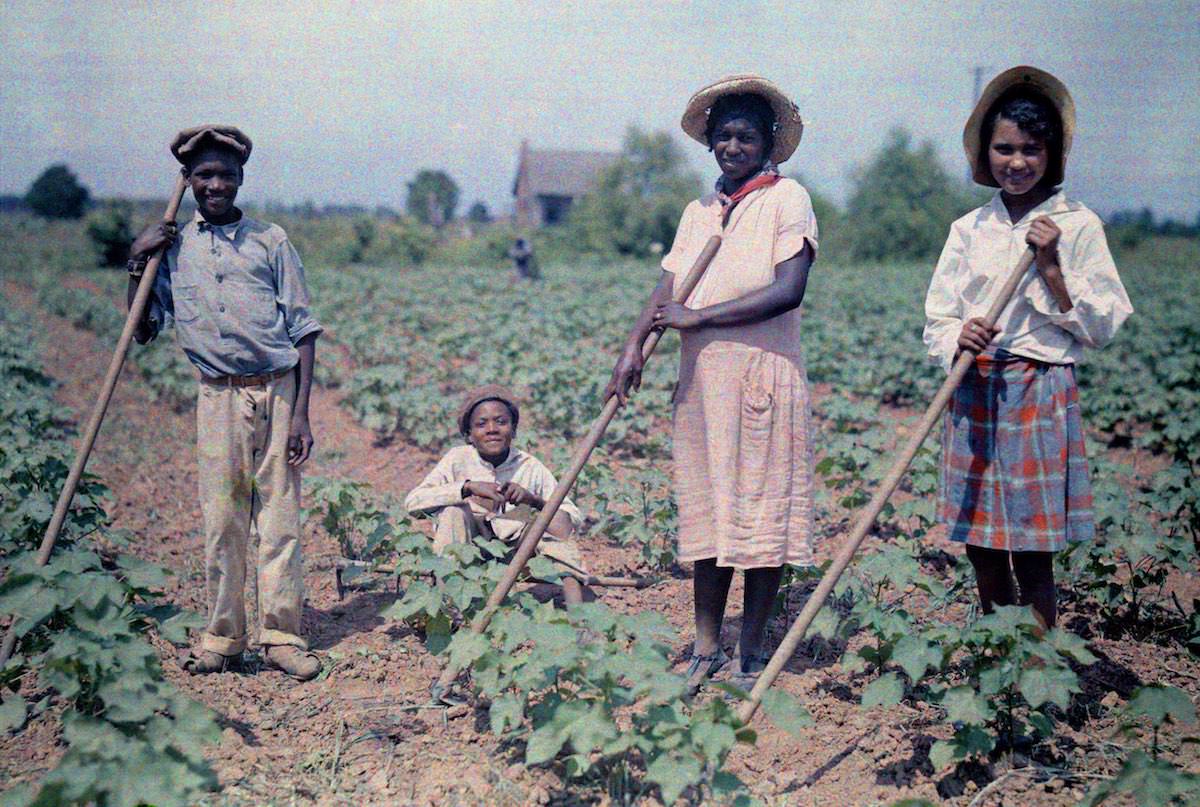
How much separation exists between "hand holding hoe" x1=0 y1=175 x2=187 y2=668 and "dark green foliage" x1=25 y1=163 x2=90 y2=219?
184 ft

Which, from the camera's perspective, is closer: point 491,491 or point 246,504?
point 246,504

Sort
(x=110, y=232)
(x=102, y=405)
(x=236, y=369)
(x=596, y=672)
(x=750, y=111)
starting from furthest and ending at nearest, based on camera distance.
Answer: (x=110, y=232), (x=236, y=369), (x=102, y=405), (x=750, y=111), (x=596, y=672)

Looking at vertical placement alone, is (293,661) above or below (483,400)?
below

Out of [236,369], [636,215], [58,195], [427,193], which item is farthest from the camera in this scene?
[427,193]

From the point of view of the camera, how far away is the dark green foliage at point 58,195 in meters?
50.8

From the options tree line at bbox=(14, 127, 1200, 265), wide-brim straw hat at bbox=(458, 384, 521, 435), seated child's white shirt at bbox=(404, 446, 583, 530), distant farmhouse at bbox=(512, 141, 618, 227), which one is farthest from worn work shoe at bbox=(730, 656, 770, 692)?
distant farmhouse at bbox=(512, 141, 618, 227)

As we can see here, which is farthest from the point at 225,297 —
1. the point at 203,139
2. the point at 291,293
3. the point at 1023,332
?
the point at 1023,332

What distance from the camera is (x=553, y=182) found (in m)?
52.9

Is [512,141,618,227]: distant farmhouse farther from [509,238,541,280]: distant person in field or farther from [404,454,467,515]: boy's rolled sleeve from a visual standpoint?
[404,454,467,515]: boy's rolled sleeve

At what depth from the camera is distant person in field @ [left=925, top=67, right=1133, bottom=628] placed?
2.47m

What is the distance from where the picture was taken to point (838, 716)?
300cm

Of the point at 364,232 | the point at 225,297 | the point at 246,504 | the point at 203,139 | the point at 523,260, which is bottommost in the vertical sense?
the point at 246,504

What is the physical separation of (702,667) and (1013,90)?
6.41 feet

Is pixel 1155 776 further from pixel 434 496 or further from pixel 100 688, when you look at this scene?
pixel 434 496
